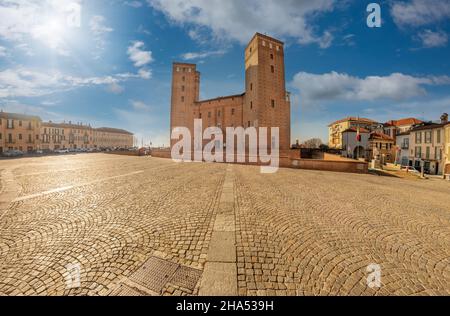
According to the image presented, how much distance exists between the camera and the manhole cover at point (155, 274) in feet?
8.12

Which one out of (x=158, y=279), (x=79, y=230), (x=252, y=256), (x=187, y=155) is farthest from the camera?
(x=187, y=155)

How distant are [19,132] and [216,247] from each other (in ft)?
229

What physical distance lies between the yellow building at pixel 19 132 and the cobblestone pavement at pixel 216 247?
60053mm

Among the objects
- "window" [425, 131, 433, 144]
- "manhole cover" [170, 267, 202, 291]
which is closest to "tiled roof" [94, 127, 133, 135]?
"manhole cover" [170, 267, 202, 291]

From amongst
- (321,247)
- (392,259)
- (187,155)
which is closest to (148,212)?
(321,247)

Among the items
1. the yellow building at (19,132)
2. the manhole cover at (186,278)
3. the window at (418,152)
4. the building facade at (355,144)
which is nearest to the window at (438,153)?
the window at (418,152)

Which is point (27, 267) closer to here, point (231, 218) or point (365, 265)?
point (231, 218)

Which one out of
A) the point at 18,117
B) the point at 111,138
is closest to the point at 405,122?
the point at 18,117

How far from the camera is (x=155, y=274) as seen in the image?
2.67 m

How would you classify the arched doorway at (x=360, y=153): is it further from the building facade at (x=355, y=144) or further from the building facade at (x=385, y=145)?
the building facade at (x=385, y=145)

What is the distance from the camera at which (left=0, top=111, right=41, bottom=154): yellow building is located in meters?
43.4

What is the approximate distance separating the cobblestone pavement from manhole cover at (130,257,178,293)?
0.6 inches

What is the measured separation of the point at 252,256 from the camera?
3.14 m

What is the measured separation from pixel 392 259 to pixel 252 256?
8.42 feet
